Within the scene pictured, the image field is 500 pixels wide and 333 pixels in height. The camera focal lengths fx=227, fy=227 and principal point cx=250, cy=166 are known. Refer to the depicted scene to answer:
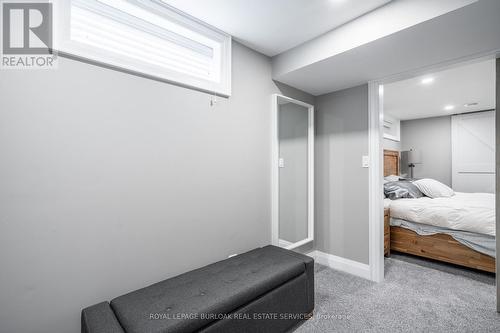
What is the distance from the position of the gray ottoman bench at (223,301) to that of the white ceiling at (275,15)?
74.0 inches


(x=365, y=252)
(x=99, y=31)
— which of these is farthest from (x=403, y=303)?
(x=99, y=31)

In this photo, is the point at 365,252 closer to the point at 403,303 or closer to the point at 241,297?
the point at 403,303

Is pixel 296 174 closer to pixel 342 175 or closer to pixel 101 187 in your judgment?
pixel 342 175

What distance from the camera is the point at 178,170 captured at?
1692 mm

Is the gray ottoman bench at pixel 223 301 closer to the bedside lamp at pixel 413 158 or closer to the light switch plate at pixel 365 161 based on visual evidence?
the light switch plate at pixel 365 161

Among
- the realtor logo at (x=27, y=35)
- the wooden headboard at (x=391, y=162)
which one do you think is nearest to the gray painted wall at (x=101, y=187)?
the realtor logo at (x=27, y=35)

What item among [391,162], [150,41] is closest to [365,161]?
[150,41]

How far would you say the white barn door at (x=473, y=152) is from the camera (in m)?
4.61

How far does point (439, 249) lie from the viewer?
110 inches

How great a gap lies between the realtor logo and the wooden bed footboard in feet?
13.0

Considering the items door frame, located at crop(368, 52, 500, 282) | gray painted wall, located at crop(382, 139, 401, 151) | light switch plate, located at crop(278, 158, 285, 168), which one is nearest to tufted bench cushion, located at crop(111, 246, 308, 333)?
door frame, located at crop(368, 52, 500, 282)

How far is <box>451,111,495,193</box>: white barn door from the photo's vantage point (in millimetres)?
4609

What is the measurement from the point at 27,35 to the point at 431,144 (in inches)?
271

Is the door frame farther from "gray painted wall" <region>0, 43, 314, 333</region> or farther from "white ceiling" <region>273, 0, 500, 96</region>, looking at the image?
"gray painted wall" <region>0, 43, 314, 333</region>
